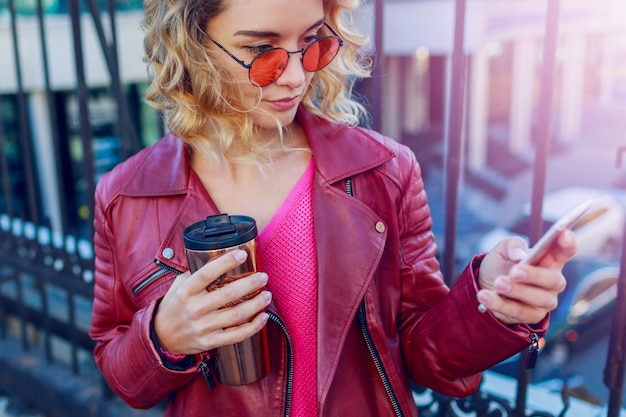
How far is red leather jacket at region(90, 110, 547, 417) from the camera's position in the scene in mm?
1430

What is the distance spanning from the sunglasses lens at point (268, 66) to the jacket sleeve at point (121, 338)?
1.73 ft

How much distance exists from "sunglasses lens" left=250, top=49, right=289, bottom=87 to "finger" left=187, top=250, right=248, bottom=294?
0.47 meters

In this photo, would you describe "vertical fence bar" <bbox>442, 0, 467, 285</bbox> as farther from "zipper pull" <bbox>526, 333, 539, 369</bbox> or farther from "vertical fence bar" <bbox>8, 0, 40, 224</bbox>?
"vertical fence bar" <bbox>8, 0, 40, 224</bbox>

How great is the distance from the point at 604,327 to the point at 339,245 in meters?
4.72

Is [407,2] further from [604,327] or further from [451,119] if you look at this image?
[451,119]

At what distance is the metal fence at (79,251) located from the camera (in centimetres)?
174

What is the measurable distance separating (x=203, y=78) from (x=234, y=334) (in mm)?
694

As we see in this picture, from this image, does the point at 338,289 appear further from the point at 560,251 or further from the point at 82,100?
the point at 82,100

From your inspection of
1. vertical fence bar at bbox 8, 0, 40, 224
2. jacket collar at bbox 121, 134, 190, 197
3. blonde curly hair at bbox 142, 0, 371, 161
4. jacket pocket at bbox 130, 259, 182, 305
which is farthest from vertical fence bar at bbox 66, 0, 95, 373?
jacket pocket at bbox 130, 259, 182, 305

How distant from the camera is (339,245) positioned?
1.46 m

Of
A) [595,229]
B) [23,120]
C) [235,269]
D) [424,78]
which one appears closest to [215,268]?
[235,269]

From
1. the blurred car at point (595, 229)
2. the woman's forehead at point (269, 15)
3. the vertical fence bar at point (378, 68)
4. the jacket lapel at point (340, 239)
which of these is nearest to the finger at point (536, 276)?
the jacket lapel at point (340, 239)

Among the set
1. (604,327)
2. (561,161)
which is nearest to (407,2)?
(561,161)

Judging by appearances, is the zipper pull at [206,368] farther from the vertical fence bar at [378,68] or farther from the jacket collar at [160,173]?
A: the vertical fence bar at [378,68]
